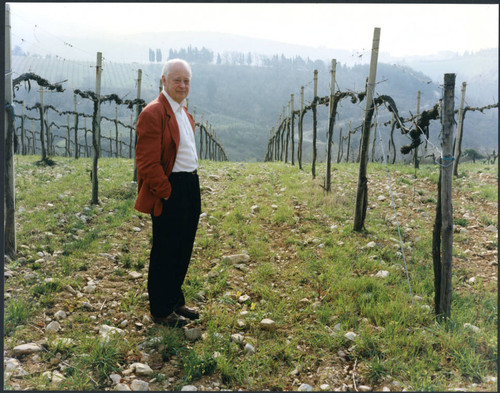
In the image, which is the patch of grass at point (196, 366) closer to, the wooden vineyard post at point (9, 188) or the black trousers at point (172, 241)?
the black trousers at point (172, 241)

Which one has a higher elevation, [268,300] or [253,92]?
[253,92]

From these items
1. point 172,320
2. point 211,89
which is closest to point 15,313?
point 172,320

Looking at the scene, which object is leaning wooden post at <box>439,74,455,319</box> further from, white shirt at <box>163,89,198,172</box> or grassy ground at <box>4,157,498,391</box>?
white shirt at <box>163,89,198,172</box>

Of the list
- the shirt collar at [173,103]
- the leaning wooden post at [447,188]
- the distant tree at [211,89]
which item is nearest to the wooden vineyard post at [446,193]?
the leaning wooden post at [447,188]

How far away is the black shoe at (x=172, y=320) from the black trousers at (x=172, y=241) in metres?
0.04

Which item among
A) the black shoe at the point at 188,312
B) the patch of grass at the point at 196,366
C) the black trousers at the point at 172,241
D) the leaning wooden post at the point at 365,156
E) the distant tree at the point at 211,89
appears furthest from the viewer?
the distant tree at the point at 211,89

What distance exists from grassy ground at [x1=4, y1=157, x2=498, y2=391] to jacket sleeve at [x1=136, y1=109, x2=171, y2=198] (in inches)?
53.8

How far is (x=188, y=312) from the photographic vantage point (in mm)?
3447

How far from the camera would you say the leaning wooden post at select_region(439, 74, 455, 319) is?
119 inches

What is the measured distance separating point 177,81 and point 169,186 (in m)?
0.95

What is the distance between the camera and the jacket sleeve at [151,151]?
2.91m

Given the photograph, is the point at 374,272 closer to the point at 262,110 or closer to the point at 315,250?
the point at 315,250

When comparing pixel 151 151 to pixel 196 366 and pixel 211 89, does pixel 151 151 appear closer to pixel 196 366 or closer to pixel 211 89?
pixel 196 366

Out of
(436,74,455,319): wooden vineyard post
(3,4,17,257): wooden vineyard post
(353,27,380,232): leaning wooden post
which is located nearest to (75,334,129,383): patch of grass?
(3,4,17,257): wooden vineyard post
